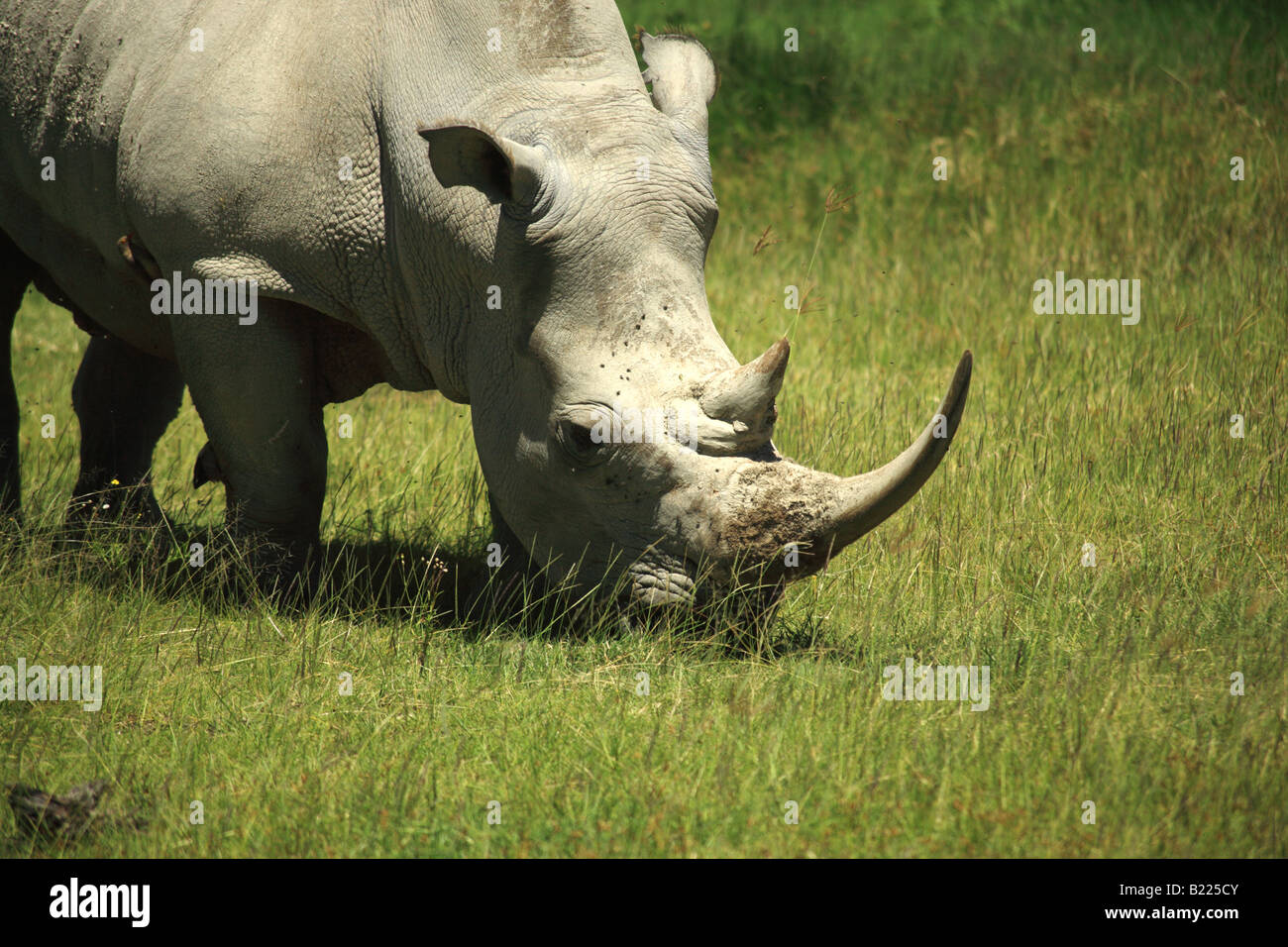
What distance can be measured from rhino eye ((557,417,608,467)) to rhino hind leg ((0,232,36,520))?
2957 mm

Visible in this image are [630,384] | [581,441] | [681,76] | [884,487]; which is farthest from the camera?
[681,76]

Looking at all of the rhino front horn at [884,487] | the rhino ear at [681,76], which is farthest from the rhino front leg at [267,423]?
the rhino front horn at [884,487]

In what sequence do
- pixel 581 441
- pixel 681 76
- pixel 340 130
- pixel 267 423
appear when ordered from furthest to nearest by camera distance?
pixel 267 423 < pixel 681 76 < pixel 340 130 < pixel 581 441

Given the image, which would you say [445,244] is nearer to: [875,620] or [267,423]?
[267,423]

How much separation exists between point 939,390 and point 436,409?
2649 millimetres

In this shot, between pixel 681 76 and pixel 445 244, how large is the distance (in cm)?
102

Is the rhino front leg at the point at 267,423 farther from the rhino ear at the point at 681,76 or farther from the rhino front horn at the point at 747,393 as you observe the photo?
the rhino front horn at the point at 747,393

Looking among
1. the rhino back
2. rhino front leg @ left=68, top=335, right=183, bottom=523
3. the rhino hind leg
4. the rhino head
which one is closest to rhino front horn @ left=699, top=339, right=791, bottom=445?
the rhino head

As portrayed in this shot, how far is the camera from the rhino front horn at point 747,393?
13.1 ft

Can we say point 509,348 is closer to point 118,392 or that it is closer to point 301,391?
point 301,391

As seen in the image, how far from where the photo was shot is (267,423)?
4.93 metres

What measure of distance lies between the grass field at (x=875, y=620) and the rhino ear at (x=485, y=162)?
133 centimetres

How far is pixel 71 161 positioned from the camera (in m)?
5.23

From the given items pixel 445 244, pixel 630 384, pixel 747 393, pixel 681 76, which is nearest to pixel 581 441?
pixel 630 384
